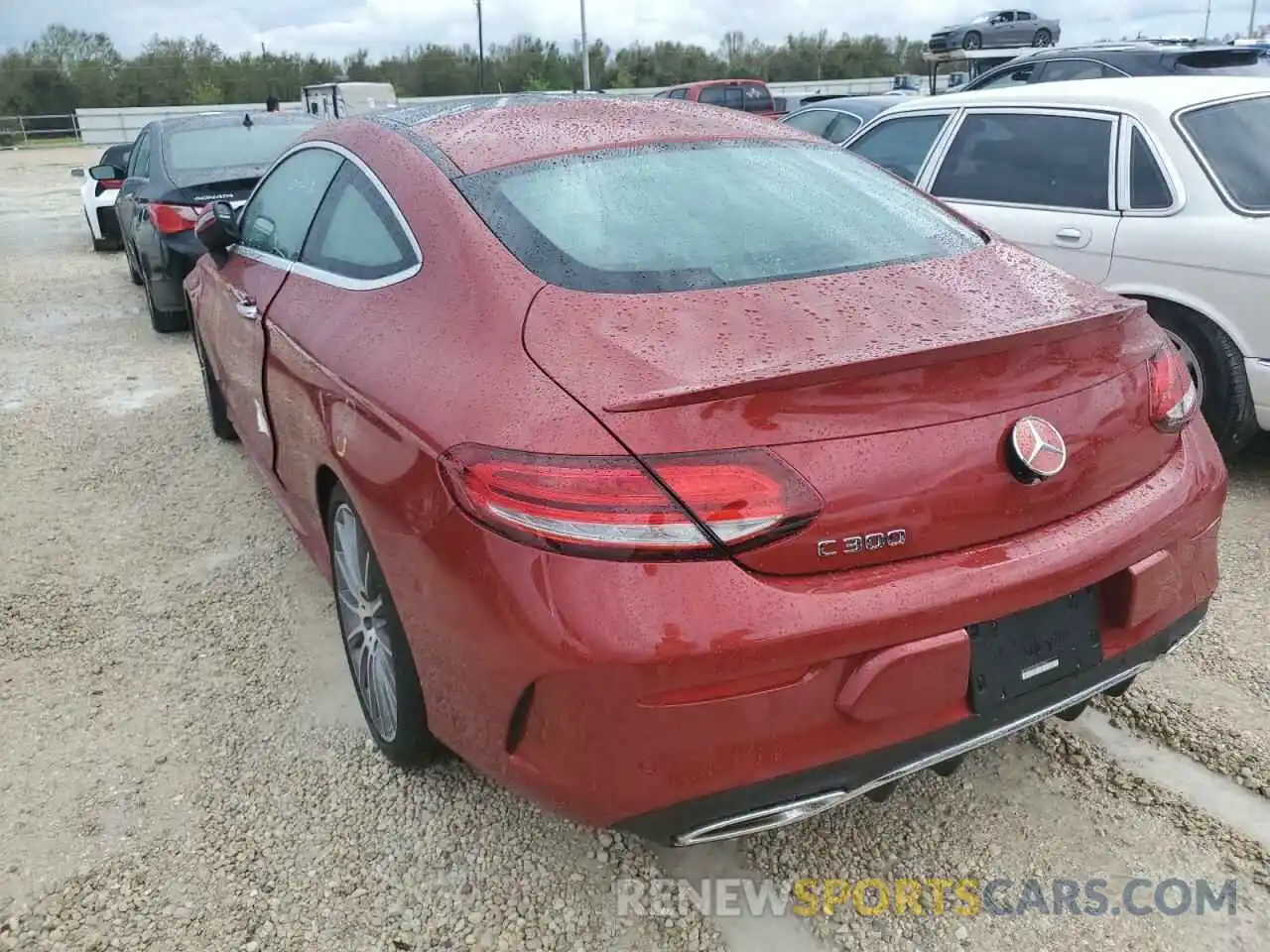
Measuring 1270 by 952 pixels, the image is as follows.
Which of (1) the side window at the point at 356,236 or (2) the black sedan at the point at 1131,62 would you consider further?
(2) the black sedan at the point at 1131,62

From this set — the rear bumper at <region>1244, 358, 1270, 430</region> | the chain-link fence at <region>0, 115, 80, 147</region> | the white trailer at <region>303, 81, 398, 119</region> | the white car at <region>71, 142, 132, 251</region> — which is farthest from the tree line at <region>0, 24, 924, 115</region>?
the rear bumper at <region>1244, 358, 1270, 430</region>

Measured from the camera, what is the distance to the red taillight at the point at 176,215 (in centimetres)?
662

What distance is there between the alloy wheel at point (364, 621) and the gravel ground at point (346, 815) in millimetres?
186

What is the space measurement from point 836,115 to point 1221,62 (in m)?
3.86

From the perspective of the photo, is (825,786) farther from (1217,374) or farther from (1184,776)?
(1217,374)

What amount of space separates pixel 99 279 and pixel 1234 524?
32.9 feet

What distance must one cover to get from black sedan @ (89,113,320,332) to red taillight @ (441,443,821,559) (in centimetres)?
557

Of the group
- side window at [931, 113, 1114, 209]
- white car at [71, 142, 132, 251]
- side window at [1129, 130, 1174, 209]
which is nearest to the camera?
side window at [1129, 130, 1174, 209]

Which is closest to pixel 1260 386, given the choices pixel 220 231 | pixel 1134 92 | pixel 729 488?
pixel 1134 92

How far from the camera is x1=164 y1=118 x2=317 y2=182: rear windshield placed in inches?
280

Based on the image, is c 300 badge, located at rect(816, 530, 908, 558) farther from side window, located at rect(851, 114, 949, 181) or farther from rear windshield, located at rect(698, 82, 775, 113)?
rear windshield, located at rect(698, 82, 775, 113)

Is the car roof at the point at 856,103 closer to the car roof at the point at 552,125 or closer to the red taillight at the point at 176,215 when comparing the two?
the red taillight at the point at 176,215

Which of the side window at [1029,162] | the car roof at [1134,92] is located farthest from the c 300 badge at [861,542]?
the car roof at [1134,92]

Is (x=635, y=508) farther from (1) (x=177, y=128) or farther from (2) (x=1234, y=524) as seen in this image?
(1) (x=177, y=128)
